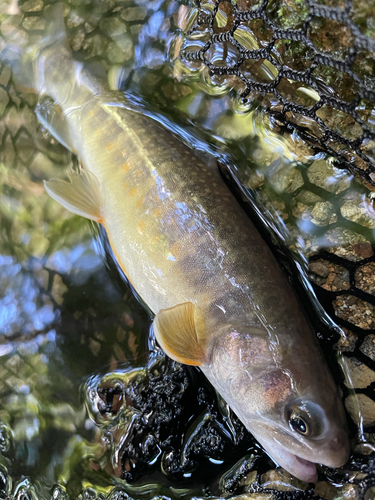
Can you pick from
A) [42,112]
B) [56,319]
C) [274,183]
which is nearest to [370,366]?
[274,183]

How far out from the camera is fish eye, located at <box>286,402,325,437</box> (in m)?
1.70

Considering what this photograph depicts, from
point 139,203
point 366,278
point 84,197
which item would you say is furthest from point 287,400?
point 84,197

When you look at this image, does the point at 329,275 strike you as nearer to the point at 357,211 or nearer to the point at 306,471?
the point at 357,211

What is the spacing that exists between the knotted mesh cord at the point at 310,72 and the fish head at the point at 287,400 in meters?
1.04

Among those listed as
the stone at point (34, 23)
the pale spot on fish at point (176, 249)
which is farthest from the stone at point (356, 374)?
the stone at point (34, 23)

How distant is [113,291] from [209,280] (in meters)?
0.87

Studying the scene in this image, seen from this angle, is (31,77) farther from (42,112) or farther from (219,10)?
(219,10)

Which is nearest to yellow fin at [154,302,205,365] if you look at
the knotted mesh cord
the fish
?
the fish

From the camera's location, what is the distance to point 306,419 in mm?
1705

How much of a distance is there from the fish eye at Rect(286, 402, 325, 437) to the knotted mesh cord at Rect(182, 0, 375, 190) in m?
1.19

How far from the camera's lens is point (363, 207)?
2051mm

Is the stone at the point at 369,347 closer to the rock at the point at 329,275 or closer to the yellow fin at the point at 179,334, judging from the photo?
the rock at the point at 329,275

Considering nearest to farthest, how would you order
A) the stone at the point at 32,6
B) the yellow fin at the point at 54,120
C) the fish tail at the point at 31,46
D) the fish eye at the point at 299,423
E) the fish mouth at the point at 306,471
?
the fish eye at the point at 299,423 < the fish mouth at the point at 306,471 < the yellow fin at the point at 54,120 < the fish tail at the point at 31,46 < the stone at the point at 32,6

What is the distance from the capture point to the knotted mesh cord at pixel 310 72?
5.74ft
